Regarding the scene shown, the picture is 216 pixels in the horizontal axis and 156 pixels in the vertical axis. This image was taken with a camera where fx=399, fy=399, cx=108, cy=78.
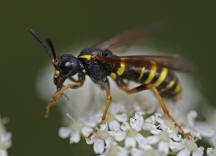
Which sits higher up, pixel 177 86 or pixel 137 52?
pixel 137 52

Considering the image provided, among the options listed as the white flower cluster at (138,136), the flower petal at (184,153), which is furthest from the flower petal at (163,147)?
the flower petal at (184,153)

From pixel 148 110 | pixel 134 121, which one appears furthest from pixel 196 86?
pixel 134 121

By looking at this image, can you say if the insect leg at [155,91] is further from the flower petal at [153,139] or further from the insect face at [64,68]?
the insect face at [64,68]

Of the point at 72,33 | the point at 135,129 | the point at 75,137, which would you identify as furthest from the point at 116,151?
the point at 72,33

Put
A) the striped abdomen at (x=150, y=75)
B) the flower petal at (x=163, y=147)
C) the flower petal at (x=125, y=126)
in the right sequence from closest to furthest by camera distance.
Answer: the flower petal at (x=163, y=147), the flower petal at (x=125, y=126), the striped abdomen at (x=150, y=75)

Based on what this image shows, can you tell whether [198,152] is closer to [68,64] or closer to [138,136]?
[138,136]

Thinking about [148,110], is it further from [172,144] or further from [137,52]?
[137,52]
